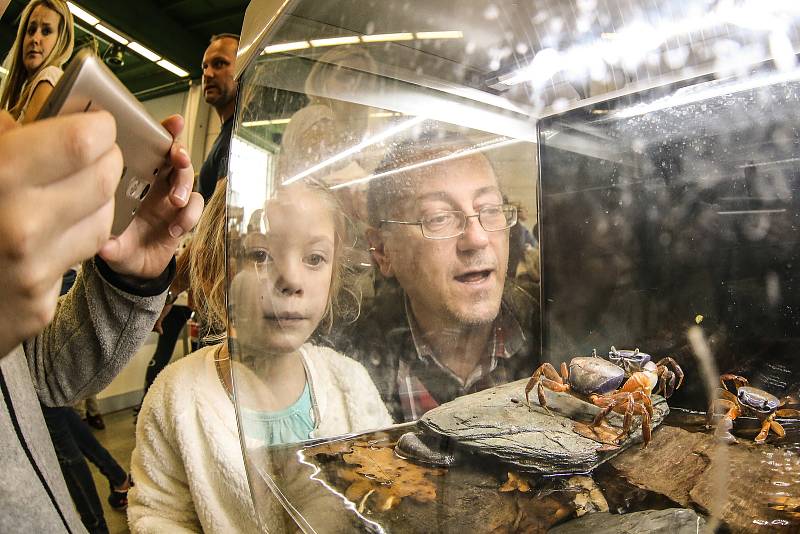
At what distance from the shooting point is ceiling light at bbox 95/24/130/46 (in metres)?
2.76

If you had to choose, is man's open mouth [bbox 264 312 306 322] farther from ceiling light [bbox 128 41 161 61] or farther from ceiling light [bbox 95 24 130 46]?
ceiling light [bbox 128 41 161 61]

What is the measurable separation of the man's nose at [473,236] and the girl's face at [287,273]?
12 centimetres

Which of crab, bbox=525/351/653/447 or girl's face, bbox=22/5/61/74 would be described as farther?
girl's face, bbox=22/5/61/74

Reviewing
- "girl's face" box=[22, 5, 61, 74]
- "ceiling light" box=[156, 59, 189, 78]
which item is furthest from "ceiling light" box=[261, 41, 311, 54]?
"ceiling light" box=[156, 59, 189, 78]

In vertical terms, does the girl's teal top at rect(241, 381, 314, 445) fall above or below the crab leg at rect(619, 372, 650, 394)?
below

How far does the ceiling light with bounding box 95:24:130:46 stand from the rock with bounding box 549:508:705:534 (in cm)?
331

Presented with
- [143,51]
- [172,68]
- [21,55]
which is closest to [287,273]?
[21,55]

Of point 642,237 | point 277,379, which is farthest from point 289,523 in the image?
point 642,237

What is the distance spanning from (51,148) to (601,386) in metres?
0.32

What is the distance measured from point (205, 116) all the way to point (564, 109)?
371 centimetres

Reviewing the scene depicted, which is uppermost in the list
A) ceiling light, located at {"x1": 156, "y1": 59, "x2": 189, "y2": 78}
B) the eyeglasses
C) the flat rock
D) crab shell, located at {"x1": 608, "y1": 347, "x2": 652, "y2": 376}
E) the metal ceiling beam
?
the metal ceiling beam

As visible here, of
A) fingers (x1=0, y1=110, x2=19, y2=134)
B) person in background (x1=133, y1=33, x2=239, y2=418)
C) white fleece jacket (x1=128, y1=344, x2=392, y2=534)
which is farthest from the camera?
person in background (x1=133, y1=33, x2=239, y2=418)

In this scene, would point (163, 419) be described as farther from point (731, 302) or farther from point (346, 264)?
point (731, 302)

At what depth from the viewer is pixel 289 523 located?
0.44 m
